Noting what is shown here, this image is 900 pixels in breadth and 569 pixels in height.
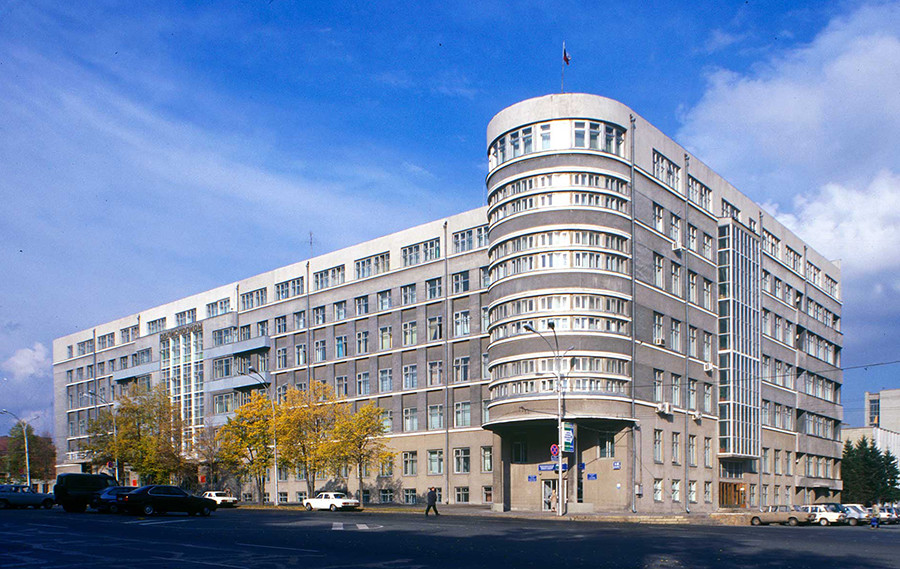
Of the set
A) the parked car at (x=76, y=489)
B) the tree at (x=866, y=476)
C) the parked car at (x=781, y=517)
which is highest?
the parked car at (x=76, y=489)

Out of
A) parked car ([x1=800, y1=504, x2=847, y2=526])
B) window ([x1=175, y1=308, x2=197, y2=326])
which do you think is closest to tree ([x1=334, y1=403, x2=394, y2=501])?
parked car ([x1=800, y1=504, x2=847, y2=526])

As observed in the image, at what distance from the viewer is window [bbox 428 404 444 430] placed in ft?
251

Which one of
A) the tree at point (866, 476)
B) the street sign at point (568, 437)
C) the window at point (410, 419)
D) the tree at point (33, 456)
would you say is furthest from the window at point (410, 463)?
the tree at point (33, 456)

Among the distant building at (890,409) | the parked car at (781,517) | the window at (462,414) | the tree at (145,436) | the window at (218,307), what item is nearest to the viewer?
Answer: the parked car at (781,517)

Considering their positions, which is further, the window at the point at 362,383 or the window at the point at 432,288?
the window at the point at 362,383

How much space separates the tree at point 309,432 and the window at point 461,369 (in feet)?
31.5

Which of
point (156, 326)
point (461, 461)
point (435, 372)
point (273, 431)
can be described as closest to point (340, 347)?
point (435, 372)

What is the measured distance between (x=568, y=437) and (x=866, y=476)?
89.5 m

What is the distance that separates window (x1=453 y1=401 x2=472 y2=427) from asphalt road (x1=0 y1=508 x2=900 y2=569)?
3933 cm

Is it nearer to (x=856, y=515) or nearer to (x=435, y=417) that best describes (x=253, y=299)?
(x=435, y=417)

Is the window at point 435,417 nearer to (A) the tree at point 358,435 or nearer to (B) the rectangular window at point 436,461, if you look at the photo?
(B) the rectangular window at point 436,461

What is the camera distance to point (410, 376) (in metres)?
80.0

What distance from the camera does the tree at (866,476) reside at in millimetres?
123500

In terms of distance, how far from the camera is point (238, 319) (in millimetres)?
100375
